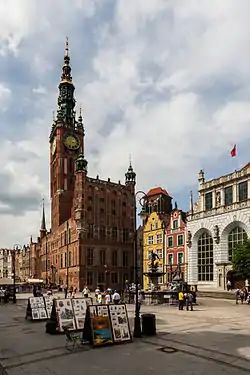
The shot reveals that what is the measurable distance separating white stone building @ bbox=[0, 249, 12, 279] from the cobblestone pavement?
6338 inches

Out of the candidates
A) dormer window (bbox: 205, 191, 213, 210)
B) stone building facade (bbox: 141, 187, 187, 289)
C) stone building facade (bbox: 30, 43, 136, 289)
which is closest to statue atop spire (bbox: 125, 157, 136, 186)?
stone building facade (bbox: 30, 43, 136, 289)

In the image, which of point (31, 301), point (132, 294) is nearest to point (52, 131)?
point (132, 294)

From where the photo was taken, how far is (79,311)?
20.3 metres

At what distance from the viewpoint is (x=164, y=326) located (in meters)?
22.0

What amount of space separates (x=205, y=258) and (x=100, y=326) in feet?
149

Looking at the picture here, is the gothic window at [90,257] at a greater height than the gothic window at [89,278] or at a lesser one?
greater

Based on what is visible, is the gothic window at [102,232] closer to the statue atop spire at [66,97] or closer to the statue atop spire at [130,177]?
the statue atop spire at [130,177]

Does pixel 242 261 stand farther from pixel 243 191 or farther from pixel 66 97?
pixel 66 97

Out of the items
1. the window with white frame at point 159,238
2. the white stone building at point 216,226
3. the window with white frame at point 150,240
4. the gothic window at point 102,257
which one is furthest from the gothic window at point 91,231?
the white stone building at point 216,226

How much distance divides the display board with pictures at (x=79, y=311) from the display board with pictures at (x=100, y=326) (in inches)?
137

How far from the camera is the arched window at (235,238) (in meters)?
53.9

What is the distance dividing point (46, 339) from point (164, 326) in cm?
680

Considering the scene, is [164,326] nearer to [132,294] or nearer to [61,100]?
[132,294]

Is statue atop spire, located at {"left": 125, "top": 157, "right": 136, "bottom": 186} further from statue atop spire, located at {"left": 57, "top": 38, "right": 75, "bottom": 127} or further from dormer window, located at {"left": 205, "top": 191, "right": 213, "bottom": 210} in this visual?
dormer window, located at {"left": 205, "top": 191, "right": 213, "bottom": 210}
